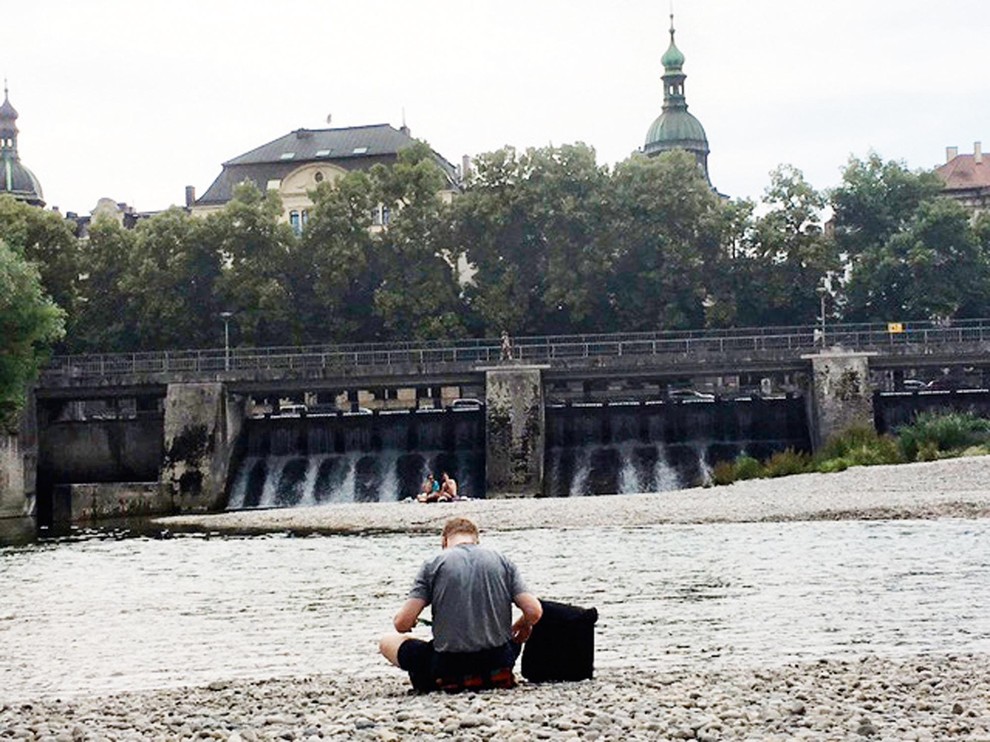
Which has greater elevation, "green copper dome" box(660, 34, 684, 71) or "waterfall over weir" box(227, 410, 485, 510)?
"green copper dome" box(660, 34, 684, 71)

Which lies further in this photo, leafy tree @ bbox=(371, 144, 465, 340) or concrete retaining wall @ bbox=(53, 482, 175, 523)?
leafy tree @ bbox=(371, 144, 465, 340)

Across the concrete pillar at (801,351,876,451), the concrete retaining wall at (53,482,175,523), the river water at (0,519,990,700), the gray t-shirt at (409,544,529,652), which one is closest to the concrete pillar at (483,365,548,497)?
the concrete pillar at (801,351,876,451)

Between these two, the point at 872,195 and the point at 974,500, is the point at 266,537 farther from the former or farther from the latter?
the point at 872,195

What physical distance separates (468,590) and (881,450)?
159 feet

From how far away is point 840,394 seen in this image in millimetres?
66875

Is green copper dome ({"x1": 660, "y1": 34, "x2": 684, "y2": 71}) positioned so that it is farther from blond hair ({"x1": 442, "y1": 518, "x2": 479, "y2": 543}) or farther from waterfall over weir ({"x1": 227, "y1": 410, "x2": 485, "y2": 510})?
blond hair ({"x1": 442, "y1": 518, "x2": 479, "y2": 543})

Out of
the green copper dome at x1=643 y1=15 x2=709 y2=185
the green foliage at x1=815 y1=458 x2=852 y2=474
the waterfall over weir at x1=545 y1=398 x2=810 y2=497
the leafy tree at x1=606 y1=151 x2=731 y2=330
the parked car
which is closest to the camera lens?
the green foliage at x1=815 y1=458 x2=852 y2=474

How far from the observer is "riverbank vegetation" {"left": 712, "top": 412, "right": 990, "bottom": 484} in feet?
200

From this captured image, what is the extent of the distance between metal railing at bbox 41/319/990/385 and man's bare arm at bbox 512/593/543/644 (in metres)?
54.9

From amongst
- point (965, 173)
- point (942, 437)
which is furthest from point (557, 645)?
point (965, 173)

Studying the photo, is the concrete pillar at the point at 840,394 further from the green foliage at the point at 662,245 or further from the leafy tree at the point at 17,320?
the leafy tree at the point at 17,320

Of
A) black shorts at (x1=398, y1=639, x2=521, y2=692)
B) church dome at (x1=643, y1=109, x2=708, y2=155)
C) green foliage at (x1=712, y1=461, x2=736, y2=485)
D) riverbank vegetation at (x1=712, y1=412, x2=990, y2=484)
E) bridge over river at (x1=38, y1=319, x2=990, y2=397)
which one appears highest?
church dome at (x1=643, y1=109, x2=708, y2=155)

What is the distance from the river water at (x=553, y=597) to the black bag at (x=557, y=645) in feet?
10.3

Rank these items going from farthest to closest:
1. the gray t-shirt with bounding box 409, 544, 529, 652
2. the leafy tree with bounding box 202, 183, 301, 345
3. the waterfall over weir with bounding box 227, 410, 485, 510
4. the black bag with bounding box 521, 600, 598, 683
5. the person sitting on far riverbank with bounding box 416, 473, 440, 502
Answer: the leafy tree with bounding box 202, 183, 301, 345 < the waterfall over weir with bounding box 227, 410, 485, 510 < the person sitting on far riverbank with bounding box 416, 473, 440, 502 < the black bag with bounding box 521, 600, 598, 683 < the gray t-shirt with bounding box 409, 544, 529, 652
